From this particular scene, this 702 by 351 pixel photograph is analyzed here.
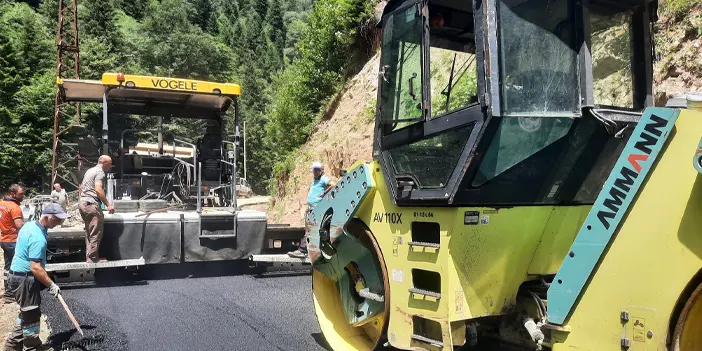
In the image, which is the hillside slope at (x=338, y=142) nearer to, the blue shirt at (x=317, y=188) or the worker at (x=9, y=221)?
the blue shirt at (x=317, y=188)

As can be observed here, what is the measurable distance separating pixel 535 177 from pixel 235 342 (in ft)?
9.73

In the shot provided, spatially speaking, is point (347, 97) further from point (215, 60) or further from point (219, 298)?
point (215, 60)

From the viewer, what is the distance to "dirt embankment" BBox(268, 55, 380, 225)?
1329 cm

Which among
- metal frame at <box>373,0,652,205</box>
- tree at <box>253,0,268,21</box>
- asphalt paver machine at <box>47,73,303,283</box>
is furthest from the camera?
tree at <box>253,0,268,21</box>

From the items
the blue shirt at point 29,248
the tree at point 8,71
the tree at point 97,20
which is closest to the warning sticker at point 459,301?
the blue shirt at point 29,248

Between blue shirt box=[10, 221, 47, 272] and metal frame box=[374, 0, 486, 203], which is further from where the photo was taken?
blue shirt box=[10, 221, 47, 272]

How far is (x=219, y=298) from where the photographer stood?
6219mm

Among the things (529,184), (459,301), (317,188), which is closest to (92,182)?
(317,188)

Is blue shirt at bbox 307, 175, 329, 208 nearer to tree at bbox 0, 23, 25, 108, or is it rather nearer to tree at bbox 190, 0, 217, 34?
tree at bbox 0, 23, 25, 108

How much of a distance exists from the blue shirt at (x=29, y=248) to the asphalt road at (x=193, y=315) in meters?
0.77

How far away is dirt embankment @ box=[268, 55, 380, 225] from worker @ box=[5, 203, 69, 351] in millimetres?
8306

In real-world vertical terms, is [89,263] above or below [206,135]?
below

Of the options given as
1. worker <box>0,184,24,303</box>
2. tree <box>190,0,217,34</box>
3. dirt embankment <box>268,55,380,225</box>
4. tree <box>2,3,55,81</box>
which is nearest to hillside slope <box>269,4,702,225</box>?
dirt embankment <box>268,55,380,225</box>

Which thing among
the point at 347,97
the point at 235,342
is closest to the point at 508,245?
the point at 235,342
